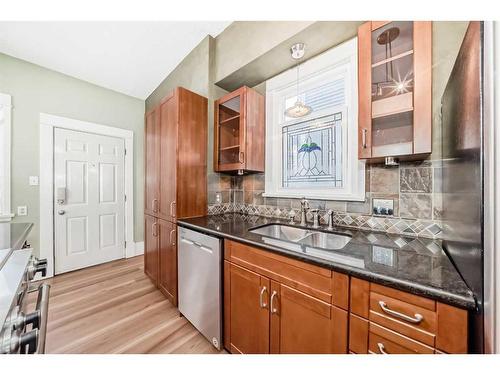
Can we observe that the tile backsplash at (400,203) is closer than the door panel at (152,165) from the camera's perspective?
Yes

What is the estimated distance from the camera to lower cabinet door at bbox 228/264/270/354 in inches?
43.1

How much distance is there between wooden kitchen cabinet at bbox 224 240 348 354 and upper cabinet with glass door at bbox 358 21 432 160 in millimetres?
792

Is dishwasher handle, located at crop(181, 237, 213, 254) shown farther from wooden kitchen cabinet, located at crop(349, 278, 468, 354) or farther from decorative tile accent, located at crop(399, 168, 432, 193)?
decorative tile accent, located at crop(399, 168, 432, 193)

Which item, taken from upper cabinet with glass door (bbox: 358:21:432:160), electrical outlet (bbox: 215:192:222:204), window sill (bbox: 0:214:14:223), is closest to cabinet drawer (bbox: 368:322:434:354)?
upper cabinet with glass door (bbox: 358:21:432:160)

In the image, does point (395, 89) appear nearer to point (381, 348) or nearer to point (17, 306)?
point (381, 348)

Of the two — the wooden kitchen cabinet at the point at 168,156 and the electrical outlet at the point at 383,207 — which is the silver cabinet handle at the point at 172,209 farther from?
the electrical outlet at the point at 383,207

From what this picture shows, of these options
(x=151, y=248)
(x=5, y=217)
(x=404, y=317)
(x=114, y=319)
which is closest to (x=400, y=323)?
(x=404, y=317)

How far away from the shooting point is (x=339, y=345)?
0.81m

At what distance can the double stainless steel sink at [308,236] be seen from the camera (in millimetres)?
1333

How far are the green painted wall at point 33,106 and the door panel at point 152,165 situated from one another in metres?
1.17

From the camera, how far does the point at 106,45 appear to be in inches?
82.4

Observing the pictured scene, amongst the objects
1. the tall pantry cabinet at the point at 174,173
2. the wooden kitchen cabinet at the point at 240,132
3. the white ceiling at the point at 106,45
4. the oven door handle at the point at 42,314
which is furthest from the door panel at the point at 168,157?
the oven door handle at the point at 42,314

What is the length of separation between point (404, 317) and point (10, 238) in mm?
1673
